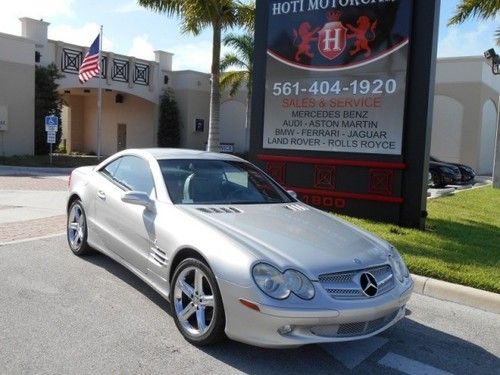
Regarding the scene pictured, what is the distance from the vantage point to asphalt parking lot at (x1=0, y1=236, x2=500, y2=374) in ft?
12.3

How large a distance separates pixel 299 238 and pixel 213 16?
15531 millimetres

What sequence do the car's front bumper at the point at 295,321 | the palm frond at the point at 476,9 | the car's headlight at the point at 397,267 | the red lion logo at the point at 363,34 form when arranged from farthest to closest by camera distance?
the palm frond at the point at 476,9 < the red lion logo at the point at 363,34 < the car's headlight at the point at 397,267 < the car's front bumper at the point at 295,321

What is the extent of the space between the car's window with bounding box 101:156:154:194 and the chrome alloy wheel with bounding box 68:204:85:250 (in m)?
0.66

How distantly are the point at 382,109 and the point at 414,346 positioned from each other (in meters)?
5.43

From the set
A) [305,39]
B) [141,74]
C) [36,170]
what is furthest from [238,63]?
[305,39]

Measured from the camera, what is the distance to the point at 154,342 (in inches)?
161

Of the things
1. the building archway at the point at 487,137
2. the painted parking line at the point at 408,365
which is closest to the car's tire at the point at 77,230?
the painted parking line at the point at 408,365

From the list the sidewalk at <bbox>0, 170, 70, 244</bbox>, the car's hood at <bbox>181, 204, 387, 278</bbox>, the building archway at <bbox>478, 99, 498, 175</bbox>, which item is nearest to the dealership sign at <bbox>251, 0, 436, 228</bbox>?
the sidewalk at <bbox>0, 170, 70, 244</bbox>

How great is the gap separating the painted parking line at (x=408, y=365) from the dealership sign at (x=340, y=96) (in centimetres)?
511

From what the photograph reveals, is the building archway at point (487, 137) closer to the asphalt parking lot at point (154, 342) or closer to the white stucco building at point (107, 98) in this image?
the white stucco building at point (107, 98)

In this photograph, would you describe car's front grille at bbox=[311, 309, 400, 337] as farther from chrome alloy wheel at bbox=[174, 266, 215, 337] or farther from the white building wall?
the white building wall

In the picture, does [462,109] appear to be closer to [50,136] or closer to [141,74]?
[141,74]

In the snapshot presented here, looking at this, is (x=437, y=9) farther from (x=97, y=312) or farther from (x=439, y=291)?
(x=97, y=312)

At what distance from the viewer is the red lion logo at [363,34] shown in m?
9.11
